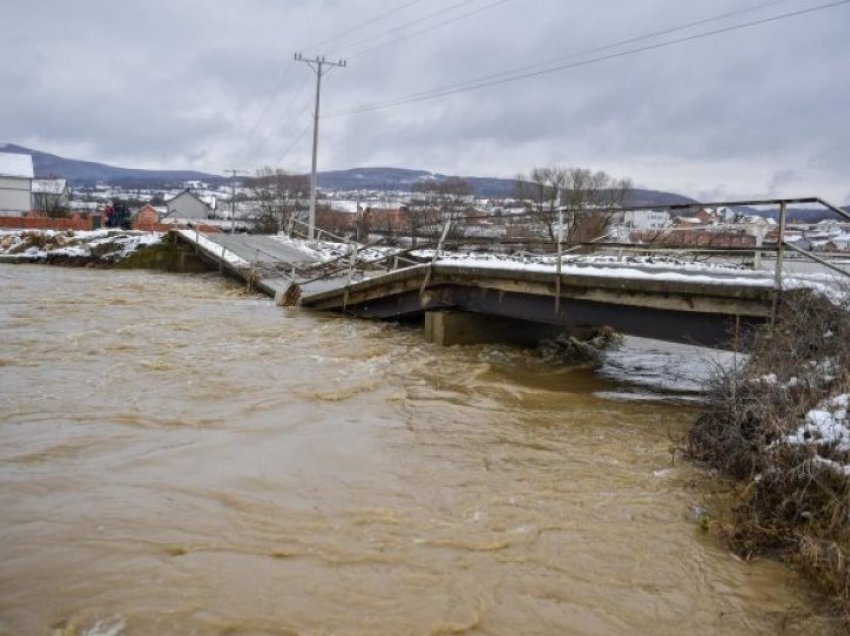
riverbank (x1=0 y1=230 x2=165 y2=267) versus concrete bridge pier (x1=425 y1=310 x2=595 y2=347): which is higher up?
riverbank (x1=0 y1=230 x2=165 y2=267)

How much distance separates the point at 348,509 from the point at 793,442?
3.48 meters

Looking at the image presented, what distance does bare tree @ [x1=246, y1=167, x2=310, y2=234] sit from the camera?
255 ft

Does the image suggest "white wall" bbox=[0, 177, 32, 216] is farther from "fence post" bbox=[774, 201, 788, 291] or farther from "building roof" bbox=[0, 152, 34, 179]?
"fence post" bbox=[774, 201, 788, 291]

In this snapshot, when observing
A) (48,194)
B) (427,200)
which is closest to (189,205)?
(48,194)

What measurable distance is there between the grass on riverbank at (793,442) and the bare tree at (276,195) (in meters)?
63.8

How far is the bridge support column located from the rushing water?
2.79 metres

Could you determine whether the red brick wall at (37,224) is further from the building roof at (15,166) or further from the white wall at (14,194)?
the building roof at (15,166)

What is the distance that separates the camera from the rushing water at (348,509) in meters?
4.45

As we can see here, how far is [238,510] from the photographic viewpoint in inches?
231

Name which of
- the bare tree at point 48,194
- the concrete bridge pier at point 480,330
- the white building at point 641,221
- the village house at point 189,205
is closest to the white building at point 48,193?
the bare tree at point 48,194

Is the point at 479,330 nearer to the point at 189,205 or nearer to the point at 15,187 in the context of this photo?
the point at 15,187

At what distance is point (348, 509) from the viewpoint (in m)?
5.97

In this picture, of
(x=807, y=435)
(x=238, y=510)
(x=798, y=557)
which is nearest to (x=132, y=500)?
(x=238, y=510)

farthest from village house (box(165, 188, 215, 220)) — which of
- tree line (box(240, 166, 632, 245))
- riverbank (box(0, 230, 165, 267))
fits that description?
riverbank (box(0, 230, 165, 267))
